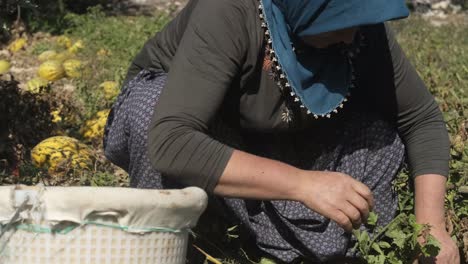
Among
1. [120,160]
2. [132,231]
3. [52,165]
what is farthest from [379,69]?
[52,165]

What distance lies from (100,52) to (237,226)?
382 centimetres

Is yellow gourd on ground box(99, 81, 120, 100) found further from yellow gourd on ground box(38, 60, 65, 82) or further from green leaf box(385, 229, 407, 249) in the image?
green leaf box(385, 229, 407, 249)

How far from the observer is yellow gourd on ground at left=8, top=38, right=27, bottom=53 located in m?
6.90

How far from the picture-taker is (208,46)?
7.84 ft

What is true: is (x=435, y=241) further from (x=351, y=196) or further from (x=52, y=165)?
(x=52, y=165)

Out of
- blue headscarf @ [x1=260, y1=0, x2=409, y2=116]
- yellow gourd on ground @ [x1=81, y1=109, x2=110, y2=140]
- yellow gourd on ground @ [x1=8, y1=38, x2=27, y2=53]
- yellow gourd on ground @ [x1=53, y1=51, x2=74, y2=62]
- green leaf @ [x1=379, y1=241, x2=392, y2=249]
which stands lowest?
yellow gourd on ground @ [x1=8, y1=38, x2=27, y2=53]

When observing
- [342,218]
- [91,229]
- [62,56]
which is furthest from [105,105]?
[91,229]

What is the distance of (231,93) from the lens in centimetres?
261

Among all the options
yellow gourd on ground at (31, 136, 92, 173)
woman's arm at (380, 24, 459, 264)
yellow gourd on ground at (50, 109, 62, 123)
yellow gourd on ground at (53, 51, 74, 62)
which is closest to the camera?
woman's arm at (380, 24, 459, 264)

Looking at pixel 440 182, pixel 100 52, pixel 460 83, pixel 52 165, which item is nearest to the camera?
pixel 440 182

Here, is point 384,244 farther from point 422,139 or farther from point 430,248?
point 422,139

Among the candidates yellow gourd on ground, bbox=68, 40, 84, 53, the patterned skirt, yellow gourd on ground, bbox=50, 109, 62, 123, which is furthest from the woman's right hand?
yellow gourd on ground, bbox=68, 40, 84, 53

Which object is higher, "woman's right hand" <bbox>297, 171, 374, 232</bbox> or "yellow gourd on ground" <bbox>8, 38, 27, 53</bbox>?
"woman's right hand" <bbox>297, 171, 374, 232</bbox>

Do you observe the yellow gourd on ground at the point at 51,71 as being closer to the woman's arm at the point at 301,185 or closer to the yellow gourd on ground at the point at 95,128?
the yellow gourd on ground at the point at 95,128
